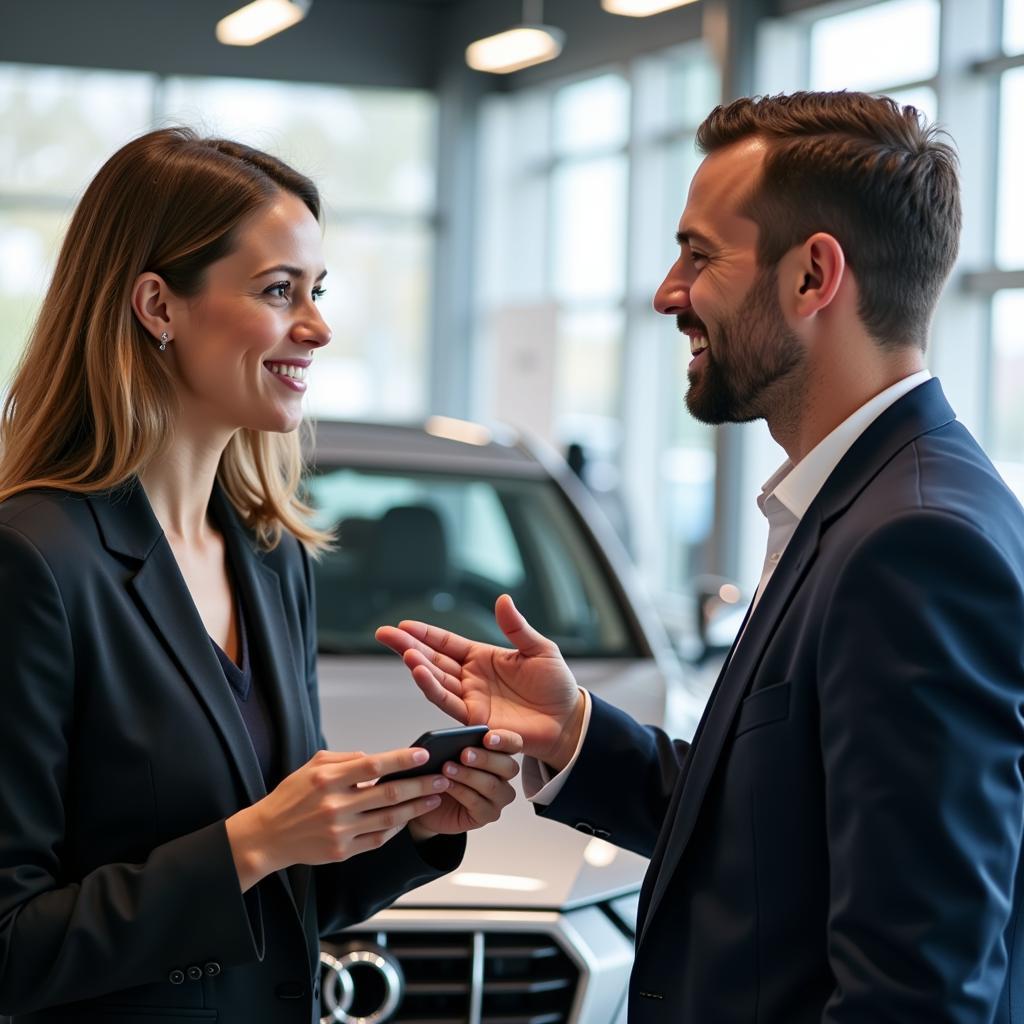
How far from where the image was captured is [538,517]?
11.0 feet

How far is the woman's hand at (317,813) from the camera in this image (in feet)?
4.60

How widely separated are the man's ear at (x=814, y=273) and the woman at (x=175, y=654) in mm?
576

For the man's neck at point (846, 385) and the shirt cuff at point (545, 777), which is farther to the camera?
the shirt cuff at point (545, 777)

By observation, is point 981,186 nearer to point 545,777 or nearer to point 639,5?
point 639,5

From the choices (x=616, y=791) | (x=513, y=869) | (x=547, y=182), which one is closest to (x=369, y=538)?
(x=513, y=869)

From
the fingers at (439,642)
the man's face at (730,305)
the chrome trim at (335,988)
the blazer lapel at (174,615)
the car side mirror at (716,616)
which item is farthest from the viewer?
the car side mirror at (716,616)

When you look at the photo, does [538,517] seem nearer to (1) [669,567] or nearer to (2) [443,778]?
(2) [443,778]

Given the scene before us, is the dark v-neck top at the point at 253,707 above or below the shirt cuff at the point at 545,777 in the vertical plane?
above

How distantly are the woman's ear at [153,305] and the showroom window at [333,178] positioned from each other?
305 inches

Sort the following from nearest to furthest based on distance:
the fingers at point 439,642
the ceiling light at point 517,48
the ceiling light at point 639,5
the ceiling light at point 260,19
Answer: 1. the fingers at point 439,642
2. the ceiling light at point 639,5
3. the ceiling light at point 260,19
4. the ceiling light at point 517,48

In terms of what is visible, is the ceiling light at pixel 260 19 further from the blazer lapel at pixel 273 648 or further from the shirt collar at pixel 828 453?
the shirt collar at pixel 828 453

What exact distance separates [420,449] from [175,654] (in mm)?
1835

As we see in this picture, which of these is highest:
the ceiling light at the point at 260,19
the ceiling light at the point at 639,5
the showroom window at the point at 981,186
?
the ceiling light at the point at 260,19

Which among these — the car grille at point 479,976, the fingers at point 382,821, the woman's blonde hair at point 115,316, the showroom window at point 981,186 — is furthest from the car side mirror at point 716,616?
the showroom window at point 981,186
